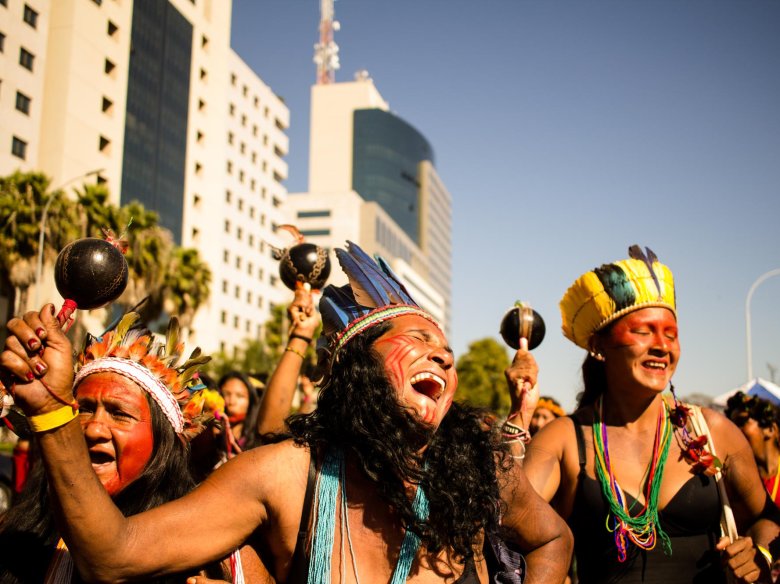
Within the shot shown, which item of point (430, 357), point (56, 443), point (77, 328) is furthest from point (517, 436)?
point (77, 328)

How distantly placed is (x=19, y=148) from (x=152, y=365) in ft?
119

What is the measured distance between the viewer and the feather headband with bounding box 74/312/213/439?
10.3 feet

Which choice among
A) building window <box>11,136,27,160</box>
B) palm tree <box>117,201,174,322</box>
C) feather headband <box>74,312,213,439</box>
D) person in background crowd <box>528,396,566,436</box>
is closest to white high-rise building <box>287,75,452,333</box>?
building window <box>11,136,27,160</box>

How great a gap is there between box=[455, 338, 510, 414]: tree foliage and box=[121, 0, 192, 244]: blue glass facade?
24488 millimetres

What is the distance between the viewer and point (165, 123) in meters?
49.8

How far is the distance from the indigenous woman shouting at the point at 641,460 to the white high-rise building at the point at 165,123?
35.1 metres

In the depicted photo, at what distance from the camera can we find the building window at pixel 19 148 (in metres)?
34.2

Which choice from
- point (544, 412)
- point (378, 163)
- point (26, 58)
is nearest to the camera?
point (544, 412)

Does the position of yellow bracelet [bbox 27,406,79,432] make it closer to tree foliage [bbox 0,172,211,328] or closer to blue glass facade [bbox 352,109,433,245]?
tree foliage [bbox 0,172,211,328]

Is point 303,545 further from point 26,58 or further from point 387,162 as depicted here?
point 387,162

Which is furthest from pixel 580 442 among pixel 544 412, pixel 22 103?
pixel 22 103

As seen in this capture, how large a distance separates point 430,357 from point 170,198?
5087 cm

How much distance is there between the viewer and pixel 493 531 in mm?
2652

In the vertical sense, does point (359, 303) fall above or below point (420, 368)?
above
